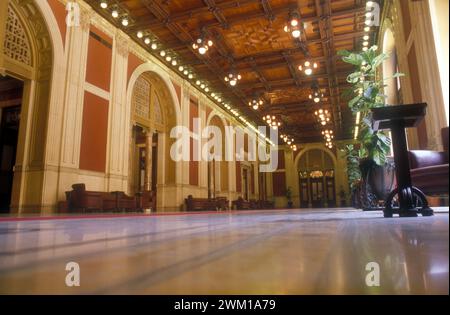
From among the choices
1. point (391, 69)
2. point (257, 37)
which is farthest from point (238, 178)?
point (391, 69)

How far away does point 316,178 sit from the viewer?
24.4 m

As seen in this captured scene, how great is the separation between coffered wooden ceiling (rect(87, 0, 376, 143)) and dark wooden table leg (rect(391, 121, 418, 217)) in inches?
260

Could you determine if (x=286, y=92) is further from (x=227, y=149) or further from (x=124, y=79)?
(x=124, y=79)

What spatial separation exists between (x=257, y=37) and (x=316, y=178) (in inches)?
642

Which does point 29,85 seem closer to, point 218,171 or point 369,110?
point 369,110

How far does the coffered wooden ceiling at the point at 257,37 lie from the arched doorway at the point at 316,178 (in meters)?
9.73

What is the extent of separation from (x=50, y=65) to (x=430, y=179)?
26.8 ft

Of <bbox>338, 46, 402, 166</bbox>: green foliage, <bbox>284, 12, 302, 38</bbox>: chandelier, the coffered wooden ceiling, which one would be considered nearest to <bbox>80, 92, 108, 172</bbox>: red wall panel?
the coffered wooden ceiling

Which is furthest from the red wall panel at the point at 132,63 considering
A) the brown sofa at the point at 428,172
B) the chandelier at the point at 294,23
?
the brown sofa at the point at 428,172

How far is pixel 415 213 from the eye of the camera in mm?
2908

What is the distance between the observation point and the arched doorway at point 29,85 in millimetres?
7293

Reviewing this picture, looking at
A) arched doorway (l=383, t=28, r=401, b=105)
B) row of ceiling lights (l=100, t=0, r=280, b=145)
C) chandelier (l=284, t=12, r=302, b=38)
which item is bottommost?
arched doorway (l=383, t=28, r=401, b=105)

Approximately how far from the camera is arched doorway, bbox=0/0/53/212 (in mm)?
7293

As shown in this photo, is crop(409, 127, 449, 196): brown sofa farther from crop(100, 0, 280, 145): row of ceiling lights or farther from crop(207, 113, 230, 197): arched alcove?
crop(207, 113, 230, 197): arched alcove
